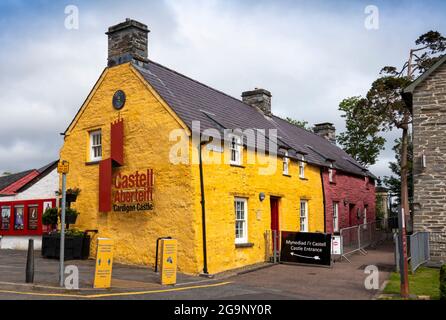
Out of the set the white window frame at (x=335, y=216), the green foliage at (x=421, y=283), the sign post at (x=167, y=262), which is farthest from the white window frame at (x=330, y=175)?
the sign post at (x=167, y=262)

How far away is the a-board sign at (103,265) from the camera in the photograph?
11820 millimetres

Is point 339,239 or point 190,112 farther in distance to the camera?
point 339,239

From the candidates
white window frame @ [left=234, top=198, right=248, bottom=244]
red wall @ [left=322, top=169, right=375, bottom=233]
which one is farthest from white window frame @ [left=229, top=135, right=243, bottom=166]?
red wall @ [left=322, top=169, right=375, bottom=233]

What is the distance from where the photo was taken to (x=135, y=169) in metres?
17.5

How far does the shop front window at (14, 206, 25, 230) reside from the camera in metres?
23.3

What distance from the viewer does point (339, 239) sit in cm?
1938

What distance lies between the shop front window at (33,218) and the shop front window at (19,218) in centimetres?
49

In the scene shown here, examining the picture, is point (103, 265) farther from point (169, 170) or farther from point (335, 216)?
point (335, 216)

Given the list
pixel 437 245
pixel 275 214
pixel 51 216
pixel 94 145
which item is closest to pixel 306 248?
pixel 275 214

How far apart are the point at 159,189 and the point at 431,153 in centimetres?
1070

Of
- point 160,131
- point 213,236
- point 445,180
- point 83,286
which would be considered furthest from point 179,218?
point 445,180

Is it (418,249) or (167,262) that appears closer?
(167,262)

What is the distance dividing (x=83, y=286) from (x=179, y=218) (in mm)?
4577
